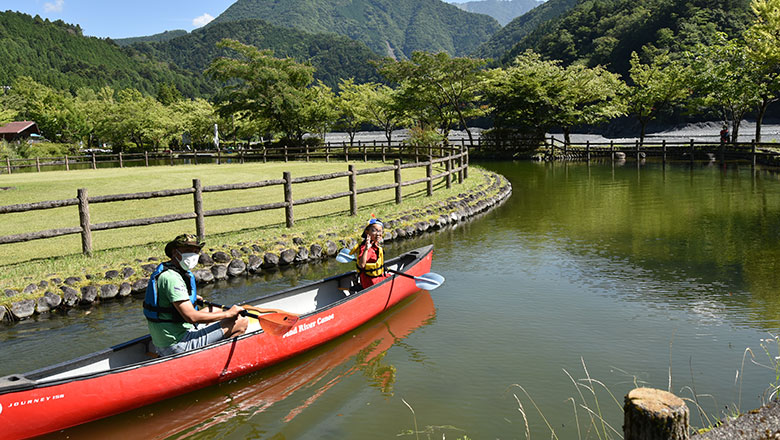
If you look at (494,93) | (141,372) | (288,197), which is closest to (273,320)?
(141,372)

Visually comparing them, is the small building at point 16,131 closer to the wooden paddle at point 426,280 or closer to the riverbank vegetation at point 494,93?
the riverbank vegetation at point 494,93

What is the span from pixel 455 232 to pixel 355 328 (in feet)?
23.8

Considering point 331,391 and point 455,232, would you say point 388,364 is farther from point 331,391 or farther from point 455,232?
point 455,232

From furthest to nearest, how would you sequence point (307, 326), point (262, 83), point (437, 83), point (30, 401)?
point (262, 83), point (437, 83), point (307, 326), point (30, 401)

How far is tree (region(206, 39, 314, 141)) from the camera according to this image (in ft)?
137

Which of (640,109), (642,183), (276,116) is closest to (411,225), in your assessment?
(642,183)

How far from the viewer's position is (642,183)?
23.7 metres

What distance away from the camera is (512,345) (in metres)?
6.93

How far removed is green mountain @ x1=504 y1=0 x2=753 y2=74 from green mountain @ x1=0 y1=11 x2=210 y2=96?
95403 millimetres

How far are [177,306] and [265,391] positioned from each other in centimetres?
144

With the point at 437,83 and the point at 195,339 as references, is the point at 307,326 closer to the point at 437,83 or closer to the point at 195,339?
the point at 195,339

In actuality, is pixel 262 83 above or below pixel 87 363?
above

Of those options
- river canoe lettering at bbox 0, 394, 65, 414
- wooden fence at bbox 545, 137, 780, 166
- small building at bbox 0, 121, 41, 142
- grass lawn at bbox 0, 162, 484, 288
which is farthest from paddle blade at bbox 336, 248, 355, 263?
small building at bbox 0, 121, 41, 142

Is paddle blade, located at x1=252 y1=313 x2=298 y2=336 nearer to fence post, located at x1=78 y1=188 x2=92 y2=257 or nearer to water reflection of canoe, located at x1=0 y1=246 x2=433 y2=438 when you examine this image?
water reflection of canoe, located at x1=0 y1=246 x2=433 y2=438
